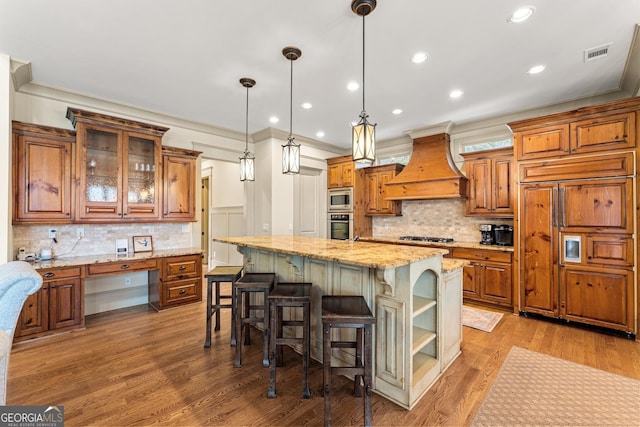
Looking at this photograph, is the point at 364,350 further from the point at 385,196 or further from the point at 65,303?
the point at 385,196

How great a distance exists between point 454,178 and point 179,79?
4081mm

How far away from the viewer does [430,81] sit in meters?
3.31

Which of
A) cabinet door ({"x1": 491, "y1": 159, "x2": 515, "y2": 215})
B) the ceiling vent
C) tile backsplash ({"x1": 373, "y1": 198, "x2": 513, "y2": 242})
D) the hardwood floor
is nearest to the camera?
the hardwood floor

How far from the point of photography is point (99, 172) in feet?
11.8

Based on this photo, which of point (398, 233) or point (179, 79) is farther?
point (398, 233)

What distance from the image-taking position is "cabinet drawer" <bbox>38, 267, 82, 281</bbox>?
3059 mm

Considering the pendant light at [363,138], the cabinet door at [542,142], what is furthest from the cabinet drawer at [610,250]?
the pendant light at [363,138]

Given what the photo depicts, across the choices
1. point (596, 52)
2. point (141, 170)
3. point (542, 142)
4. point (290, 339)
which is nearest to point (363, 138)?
point (290, 339)

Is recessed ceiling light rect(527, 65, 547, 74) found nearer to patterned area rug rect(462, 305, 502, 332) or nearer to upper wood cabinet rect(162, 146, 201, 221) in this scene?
patterned area rug rect(462, 305, 502, 332)

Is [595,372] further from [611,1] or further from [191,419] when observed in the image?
[191,419]

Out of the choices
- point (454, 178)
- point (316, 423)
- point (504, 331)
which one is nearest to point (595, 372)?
point (504, 331)

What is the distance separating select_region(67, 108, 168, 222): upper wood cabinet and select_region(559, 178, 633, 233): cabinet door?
209 inches

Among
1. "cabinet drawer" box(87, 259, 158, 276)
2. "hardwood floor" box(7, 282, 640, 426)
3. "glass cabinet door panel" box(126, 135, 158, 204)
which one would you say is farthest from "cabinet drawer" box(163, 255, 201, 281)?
"glass cabinet door panel" box(126, 135, 158, 204)

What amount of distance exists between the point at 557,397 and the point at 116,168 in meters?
5.12
